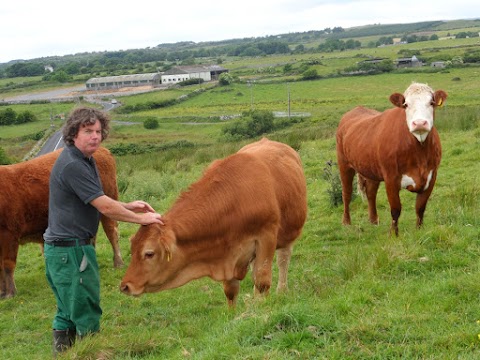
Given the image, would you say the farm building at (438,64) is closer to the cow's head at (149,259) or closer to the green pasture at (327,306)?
the green pasture at (327,306)

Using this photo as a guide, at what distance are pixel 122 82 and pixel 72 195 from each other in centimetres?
11658

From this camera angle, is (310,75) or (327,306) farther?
(310,75)

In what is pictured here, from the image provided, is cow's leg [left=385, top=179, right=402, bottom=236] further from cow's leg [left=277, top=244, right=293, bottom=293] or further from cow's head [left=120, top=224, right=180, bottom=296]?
cow's head [left=120, top=224, right=180, bottom=296]

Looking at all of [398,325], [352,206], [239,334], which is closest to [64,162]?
[239,334]

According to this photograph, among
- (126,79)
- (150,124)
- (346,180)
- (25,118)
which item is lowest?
(150,124)

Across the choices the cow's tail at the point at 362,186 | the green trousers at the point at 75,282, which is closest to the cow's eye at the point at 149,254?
the green trousers at the point at 75,282

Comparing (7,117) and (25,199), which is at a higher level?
(25,199)

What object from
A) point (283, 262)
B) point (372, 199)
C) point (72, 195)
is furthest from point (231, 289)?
point (372, 199)

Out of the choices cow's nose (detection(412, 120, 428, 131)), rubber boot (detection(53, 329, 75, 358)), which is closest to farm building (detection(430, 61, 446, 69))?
cow's nose (detection(412, 120, 428, 131))

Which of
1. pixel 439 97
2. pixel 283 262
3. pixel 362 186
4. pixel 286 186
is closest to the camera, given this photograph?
pixel 286 186

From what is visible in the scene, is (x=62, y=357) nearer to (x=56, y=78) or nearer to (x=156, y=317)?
(x=156, y=317)

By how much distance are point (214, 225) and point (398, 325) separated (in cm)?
195

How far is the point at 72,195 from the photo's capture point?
15.8 ft

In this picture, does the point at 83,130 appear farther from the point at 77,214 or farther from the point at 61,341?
the point at 61,341
